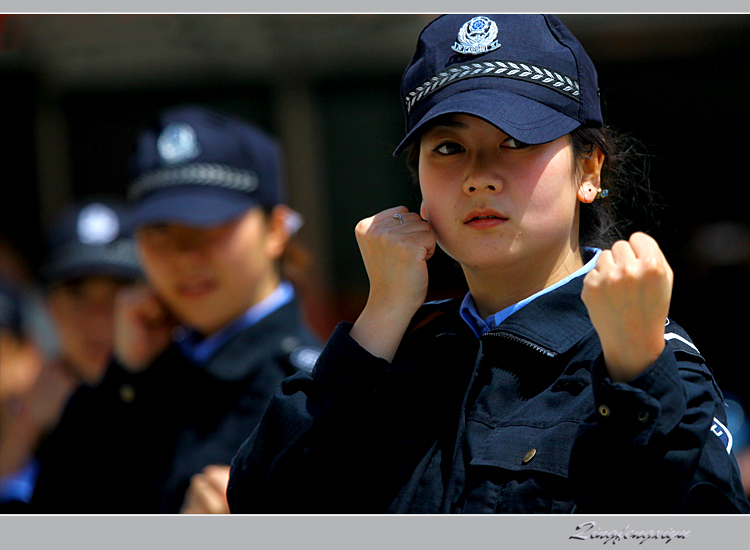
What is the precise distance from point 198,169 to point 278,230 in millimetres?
316

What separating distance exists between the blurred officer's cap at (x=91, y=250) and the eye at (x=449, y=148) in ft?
7.85

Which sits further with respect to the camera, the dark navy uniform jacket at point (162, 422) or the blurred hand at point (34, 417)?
the blurred hand at point (34, 417)

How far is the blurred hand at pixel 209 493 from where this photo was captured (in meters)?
1.99

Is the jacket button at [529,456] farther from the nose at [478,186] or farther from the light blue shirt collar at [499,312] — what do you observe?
the nose at [478,186]

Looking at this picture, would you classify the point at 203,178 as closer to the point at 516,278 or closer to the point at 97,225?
the point at 97,225

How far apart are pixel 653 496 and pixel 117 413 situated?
1714mm

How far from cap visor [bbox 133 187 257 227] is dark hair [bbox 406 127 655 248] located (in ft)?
3.17

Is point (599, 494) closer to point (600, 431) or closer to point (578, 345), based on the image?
point (600, 431)

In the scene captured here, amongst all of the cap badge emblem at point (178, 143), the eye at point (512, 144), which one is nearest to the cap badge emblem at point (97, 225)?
the cap badge emblem at point (178, 143)

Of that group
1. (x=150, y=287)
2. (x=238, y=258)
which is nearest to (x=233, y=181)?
(x=238, y=258)

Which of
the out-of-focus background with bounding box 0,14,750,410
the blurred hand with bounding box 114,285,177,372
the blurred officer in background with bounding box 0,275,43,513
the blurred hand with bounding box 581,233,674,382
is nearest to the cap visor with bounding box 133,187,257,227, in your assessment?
the blurred hand with bounding box 114,285,177,372

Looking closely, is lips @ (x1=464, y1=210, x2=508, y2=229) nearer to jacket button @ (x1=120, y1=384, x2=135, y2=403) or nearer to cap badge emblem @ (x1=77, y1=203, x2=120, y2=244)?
jacket button @ (x1=120, y1=384, x2=135, y2=403)

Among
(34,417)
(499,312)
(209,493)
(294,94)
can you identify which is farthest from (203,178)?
(294,94)

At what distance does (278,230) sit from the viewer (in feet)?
9.28
